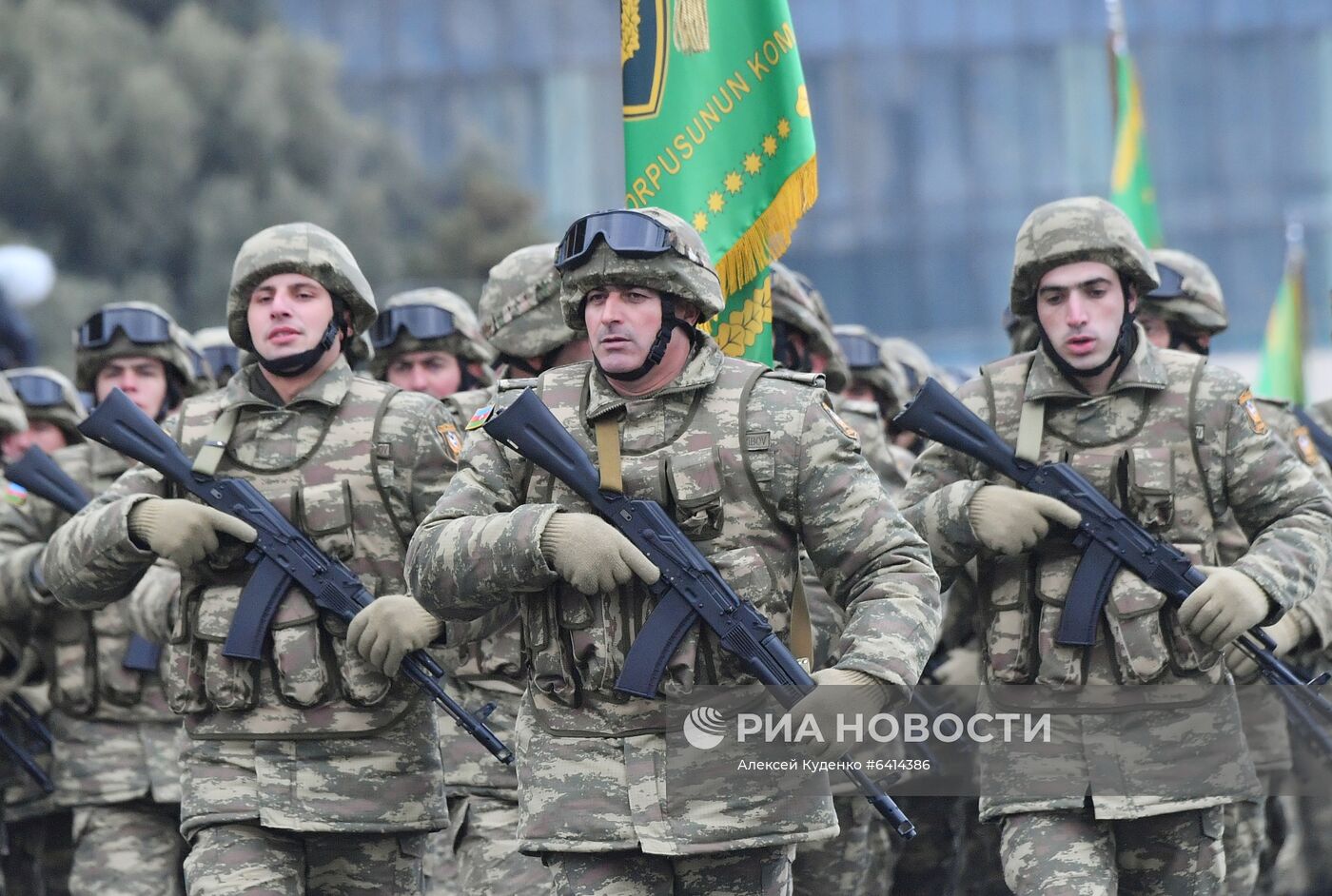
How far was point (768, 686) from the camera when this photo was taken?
5.79 m

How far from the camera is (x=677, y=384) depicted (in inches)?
236

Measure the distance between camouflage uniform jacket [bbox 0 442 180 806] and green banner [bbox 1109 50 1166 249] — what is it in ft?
22.8

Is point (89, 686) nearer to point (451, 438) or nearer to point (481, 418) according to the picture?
point (451, 438)

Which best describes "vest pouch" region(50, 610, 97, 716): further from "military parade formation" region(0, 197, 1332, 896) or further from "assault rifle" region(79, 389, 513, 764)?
"assault rifle" region(79, 389, 513, 764)

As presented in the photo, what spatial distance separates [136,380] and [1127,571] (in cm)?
419

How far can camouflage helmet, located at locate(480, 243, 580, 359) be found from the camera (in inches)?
317

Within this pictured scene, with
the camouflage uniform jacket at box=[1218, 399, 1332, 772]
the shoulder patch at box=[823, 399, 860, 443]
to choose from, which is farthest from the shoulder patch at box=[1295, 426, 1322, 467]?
the shoulder patch at box=[823, 399, 860, 443]

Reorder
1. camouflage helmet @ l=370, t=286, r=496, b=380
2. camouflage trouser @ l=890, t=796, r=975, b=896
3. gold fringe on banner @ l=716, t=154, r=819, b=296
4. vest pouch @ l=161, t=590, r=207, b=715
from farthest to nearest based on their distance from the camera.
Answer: camouflage trouser @ l=890, t=796, r=975, b=896 < camouflage helmet @ l=370, t=286, r=496, b=380 < gold fringe on banner @ l=716, t=154, r=819, b=296 < vest pouch @ l=161, t=590, r=207, b=715

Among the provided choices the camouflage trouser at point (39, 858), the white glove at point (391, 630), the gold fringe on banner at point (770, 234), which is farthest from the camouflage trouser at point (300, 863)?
the camouflage trouser at point (39, 858)

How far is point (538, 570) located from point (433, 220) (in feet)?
127

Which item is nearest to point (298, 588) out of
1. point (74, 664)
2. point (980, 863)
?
point (74, 664)

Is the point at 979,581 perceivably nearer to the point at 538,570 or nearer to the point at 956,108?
the point at 538,570

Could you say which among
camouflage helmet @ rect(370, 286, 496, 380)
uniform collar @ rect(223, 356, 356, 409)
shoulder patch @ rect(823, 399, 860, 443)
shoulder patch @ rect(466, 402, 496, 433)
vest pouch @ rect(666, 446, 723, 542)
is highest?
camouflage helmet @ rect(370, 286, 496, 380)

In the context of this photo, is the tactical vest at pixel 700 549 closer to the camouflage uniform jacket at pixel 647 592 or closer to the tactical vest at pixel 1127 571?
the camouflage uniform jacket at pixel 647 592
